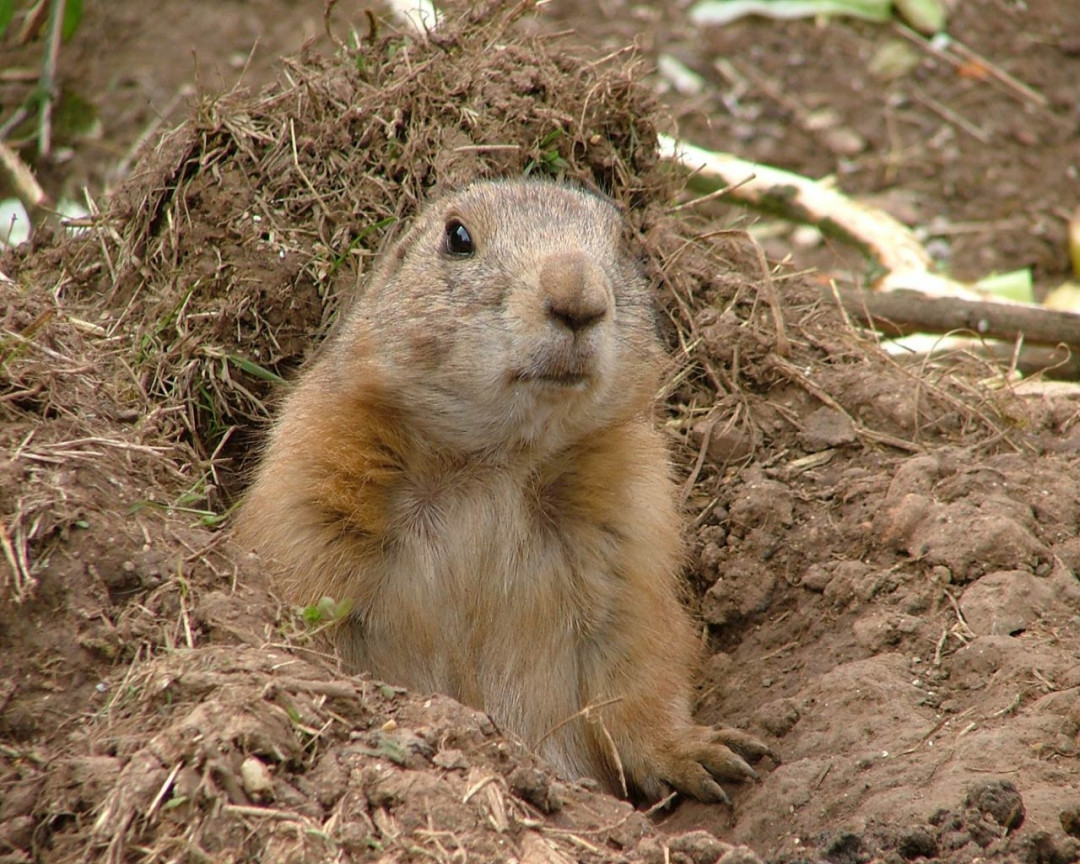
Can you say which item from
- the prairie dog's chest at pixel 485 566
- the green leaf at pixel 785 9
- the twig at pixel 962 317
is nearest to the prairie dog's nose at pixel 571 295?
the prairie dog's chest at pixel 485 566

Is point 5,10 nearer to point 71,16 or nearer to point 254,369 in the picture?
point 71,16

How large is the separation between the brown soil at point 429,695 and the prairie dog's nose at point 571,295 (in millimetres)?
1204

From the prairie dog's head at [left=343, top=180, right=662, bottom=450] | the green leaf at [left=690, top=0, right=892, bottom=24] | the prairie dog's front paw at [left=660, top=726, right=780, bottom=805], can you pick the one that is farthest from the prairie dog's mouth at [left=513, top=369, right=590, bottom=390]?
the green leaf at [left=690, top=0, right=892, bottom=24]

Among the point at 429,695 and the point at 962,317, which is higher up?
the point at 429,695

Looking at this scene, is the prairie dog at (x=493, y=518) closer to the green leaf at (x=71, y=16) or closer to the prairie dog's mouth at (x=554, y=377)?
the prairie dog's mouth at (x=554, y=377)

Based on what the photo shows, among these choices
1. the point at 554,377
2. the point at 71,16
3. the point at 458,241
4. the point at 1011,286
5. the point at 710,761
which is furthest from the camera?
the point at 71,16

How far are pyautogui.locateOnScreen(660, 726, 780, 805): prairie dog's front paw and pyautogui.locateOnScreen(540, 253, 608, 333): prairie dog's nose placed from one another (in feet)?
5.20

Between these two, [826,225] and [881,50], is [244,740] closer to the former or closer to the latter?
[826,225]

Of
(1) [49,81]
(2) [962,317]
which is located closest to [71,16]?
(1) [49,81]

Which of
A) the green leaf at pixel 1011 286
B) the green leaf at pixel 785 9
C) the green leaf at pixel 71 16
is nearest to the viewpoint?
the green leaf at pixel 1011 286

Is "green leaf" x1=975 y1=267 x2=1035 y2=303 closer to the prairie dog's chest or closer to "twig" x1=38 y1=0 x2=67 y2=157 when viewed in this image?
the prairie dog's chest

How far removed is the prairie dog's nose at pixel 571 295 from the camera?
160 inches

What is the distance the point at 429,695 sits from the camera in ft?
13.3

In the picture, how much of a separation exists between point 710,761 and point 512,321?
5.52ft
